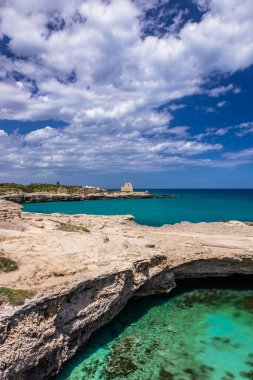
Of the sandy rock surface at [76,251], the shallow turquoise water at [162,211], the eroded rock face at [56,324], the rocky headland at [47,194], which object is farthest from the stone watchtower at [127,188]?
the eroded rock face at [56,324]

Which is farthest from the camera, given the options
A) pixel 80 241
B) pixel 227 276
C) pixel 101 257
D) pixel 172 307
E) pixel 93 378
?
pixel 227 276

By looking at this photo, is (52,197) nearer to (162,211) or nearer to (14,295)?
(162,211)

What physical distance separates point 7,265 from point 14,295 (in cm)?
351

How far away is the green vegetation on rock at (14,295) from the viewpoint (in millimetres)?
12263

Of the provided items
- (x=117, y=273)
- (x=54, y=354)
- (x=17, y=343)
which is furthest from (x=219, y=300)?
(x=17, y=343)

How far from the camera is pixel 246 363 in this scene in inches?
577

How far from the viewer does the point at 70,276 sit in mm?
15586

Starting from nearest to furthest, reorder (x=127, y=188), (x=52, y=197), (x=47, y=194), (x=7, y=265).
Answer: (x=7, y=265) → (x=52, y=197) → (x=47, y=194) → (x=127, y=188)

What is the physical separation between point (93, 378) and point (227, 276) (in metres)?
15.5

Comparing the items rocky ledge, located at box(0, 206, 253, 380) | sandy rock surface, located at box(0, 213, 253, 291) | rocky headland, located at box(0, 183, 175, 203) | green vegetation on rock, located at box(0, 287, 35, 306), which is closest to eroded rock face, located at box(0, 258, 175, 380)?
rocky ledge, located at box(0, 206, 253, 380)

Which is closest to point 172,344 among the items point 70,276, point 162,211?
point 70,276

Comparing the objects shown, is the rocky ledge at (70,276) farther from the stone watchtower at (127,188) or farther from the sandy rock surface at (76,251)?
the stone watchtower at (127,188)

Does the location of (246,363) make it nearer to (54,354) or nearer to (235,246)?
(54,354)

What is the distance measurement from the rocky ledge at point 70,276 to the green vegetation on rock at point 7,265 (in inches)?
1.9
